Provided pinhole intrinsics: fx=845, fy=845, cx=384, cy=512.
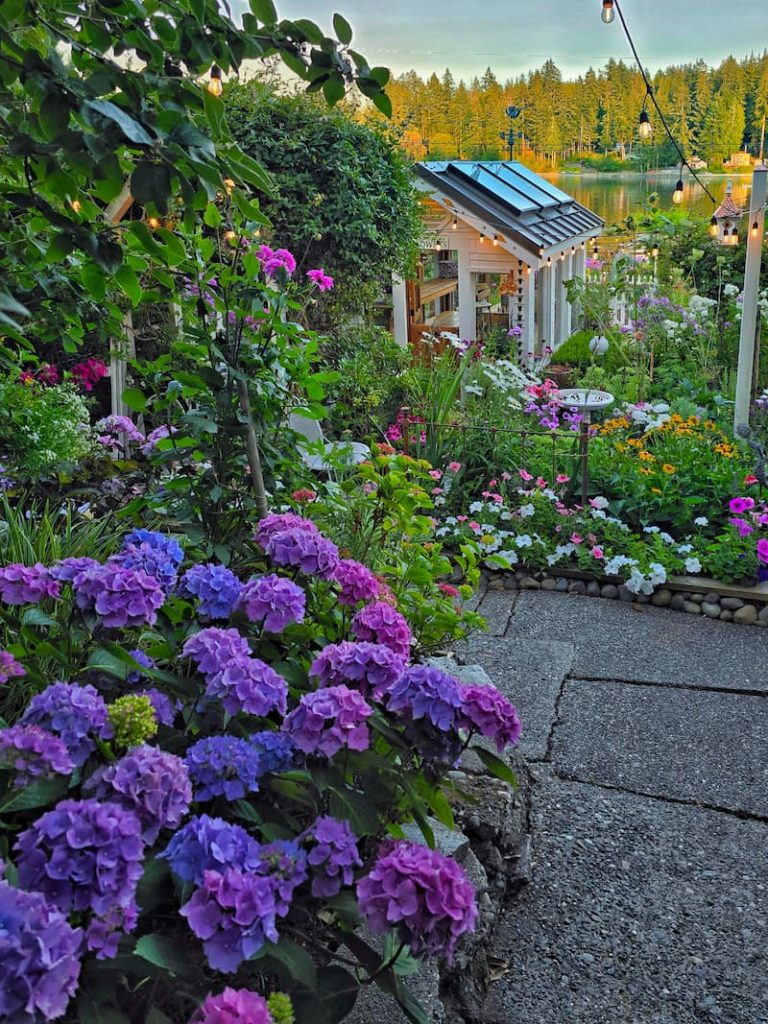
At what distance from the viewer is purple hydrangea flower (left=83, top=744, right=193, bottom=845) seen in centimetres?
94

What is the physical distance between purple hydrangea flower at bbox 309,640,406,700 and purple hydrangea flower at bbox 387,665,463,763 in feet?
0.07

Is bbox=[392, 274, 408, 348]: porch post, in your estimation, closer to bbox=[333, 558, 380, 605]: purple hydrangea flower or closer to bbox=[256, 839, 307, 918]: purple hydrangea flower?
bbox=[333, 558, 380, 605]: purple hydrangea flower

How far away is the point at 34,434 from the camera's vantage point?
10.0 ft

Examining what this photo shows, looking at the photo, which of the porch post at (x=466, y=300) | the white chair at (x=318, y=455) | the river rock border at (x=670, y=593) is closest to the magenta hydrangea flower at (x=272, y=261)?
the white chair at (x=318, y=455)

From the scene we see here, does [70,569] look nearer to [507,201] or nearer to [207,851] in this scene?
[207,851]

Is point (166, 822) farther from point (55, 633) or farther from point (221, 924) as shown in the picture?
point (55, 633)

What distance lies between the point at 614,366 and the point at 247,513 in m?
5.82

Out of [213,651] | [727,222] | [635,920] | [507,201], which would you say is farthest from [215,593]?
[507,201]

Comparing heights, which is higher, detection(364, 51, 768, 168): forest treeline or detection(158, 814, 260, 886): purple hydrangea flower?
detection(364, 51, 768, 168): forest treeline

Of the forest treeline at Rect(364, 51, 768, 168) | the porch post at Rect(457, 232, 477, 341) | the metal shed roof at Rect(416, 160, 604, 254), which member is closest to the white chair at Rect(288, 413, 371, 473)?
the forest treeline at Rect(364, 51, 768, 168)

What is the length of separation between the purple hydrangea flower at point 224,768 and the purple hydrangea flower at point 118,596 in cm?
24

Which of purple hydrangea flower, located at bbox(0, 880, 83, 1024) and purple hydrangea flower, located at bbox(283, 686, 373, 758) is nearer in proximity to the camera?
purple hydrangea flower, located at bbox(0, 880, 83, 1024)

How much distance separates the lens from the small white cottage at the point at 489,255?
6766 mm

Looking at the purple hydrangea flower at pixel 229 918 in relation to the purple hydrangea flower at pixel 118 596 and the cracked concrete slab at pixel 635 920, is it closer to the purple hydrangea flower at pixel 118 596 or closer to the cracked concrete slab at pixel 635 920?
the purple hydrangea flower at pixel 118 596
